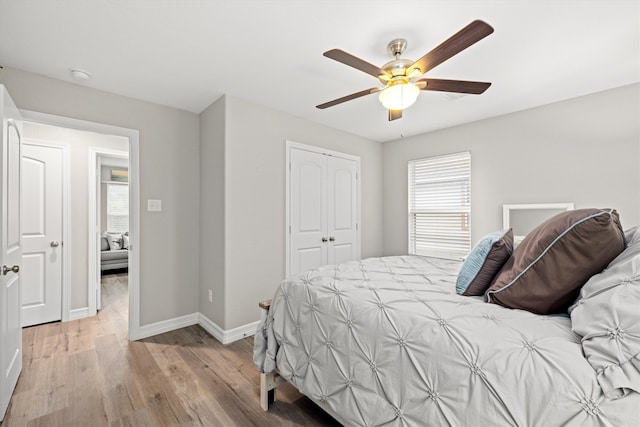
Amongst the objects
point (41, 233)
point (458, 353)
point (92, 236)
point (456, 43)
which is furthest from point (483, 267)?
point (41, 233)

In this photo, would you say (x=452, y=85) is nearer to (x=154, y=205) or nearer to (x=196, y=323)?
(x=154, y=205)

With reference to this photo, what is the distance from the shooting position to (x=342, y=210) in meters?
4.05

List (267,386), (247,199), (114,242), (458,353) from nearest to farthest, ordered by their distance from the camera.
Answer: (458,353) < (267,386) < (247,199) < (114,242)

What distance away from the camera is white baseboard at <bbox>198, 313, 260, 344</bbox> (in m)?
2.79

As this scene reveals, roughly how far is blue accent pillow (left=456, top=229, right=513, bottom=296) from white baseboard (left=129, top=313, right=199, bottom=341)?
2891 millimetres

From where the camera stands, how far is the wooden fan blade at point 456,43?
1381 mm

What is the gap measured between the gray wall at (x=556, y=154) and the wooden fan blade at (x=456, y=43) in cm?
216

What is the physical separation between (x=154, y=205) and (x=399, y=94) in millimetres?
2642

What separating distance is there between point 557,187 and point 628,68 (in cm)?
115

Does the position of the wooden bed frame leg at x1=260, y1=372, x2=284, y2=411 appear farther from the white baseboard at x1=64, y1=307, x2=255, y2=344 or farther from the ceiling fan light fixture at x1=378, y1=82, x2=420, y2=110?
the ceiling fan light fixture at x1=378, y1=82, x2=420, y2=110

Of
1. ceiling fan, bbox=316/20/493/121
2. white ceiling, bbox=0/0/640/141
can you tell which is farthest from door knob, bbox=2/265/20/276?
ceiling fan, bbox=316/20/493/121

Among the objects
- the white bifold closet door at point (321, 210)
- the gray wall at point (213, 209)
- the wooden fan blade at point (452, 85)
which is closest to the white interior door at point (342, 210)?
the white bifold closet door at point (321, 210)

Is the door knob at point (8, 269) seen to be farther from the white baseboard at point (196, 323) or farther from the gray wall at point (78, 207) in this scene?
the gray wall at point (78, 207)

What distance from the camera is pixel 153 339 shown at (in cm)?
286
